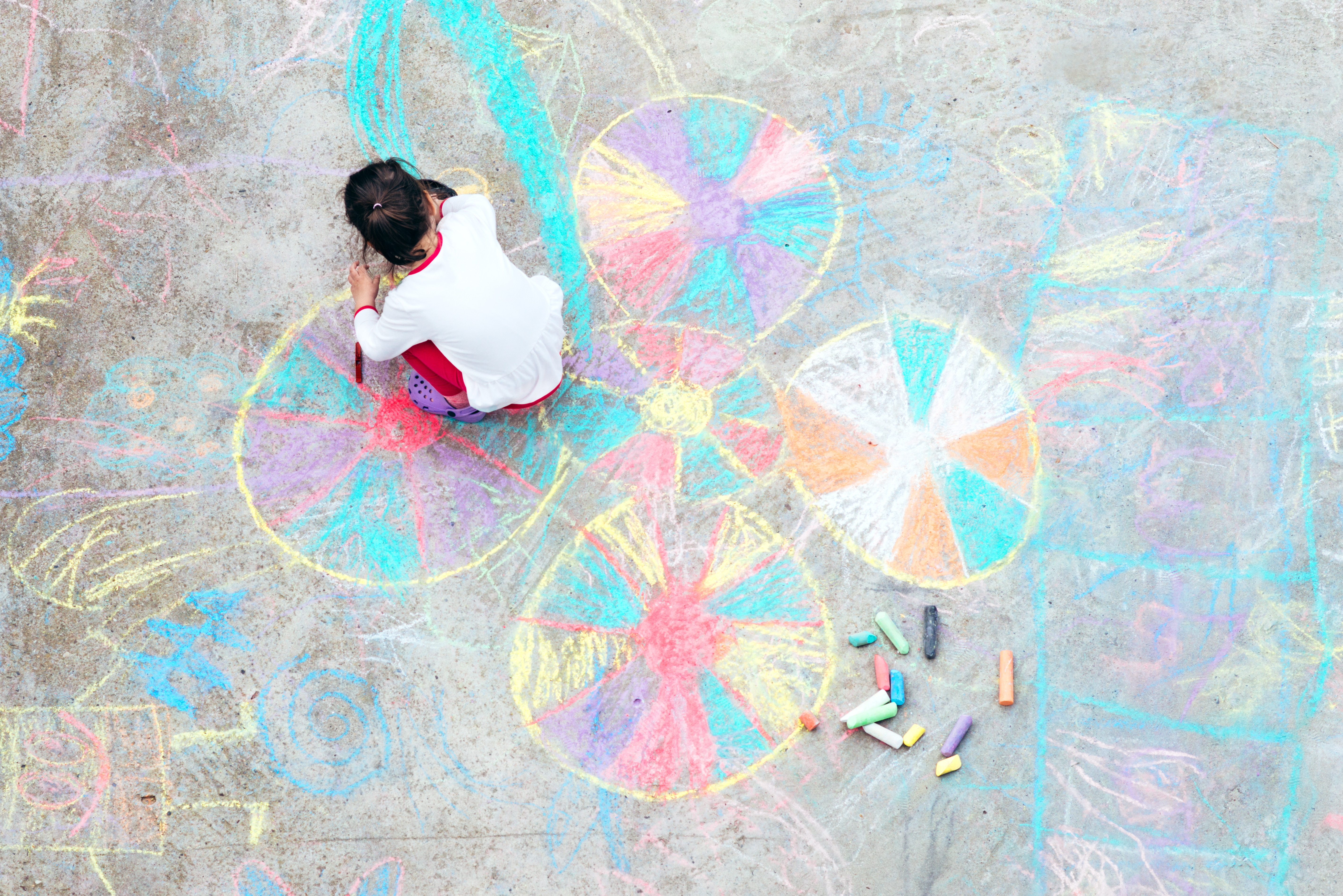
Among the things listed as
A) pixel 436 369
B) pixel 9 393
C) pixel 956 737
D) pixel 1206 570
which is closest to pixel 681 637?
pixel 956 737

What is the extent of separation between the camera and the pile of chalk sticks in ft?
9.94

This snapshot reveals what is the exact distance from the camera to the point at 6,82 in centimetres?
345

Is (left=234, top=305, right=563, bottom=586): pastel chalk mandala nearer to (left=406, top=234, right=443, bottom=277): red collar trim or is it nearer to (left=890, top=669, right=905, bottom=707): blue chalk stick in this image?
(left=406, top=234, right=443, bottom=277): red collar trim

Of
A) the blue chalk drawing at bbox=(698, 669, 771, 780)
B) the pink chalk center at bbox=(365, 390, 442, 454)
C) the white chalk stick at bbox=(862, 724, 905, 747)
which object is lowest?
the blue chalk drawing at bbox=(698, 669, 771, 780)

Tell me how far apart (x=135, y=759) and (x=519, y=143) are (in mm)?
2669

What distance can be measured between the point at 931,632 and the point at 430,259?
2.10 metres

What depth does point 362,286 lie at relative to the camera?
2986 millimetres

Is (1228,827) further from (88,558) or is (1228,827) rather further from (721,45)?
(88,558)

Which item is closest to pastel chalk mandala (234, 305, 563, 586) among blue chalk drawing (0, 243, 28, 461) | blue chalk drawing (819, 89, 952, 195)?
blue chalk drawing (0, 243, 28, 461)

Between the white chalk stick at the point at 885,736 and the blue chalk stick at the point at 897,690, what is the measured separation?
0.32ft

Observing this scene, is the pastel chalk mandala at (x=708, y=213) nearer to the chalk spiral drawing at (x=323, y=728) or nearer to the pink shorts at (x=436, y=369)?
the pink shorts at (x=436, y=369)

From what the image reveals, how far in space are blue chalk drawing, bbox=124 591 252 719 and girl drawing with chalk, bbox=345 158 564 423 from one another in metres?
1.09

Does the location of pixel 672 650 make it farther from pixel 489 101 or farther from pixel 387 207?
pixel 489 101

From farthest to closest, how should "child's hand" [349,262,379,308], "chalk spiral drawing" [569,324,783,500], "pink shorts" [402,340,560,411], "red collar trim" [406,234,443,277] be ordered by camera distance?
"chalk spiral drawing" [569,324,783,500] < "child's hand" [349,262,379,308] < "pink shorts" [402,340,560,411] < "red collar trim" [406,234,443,277]
